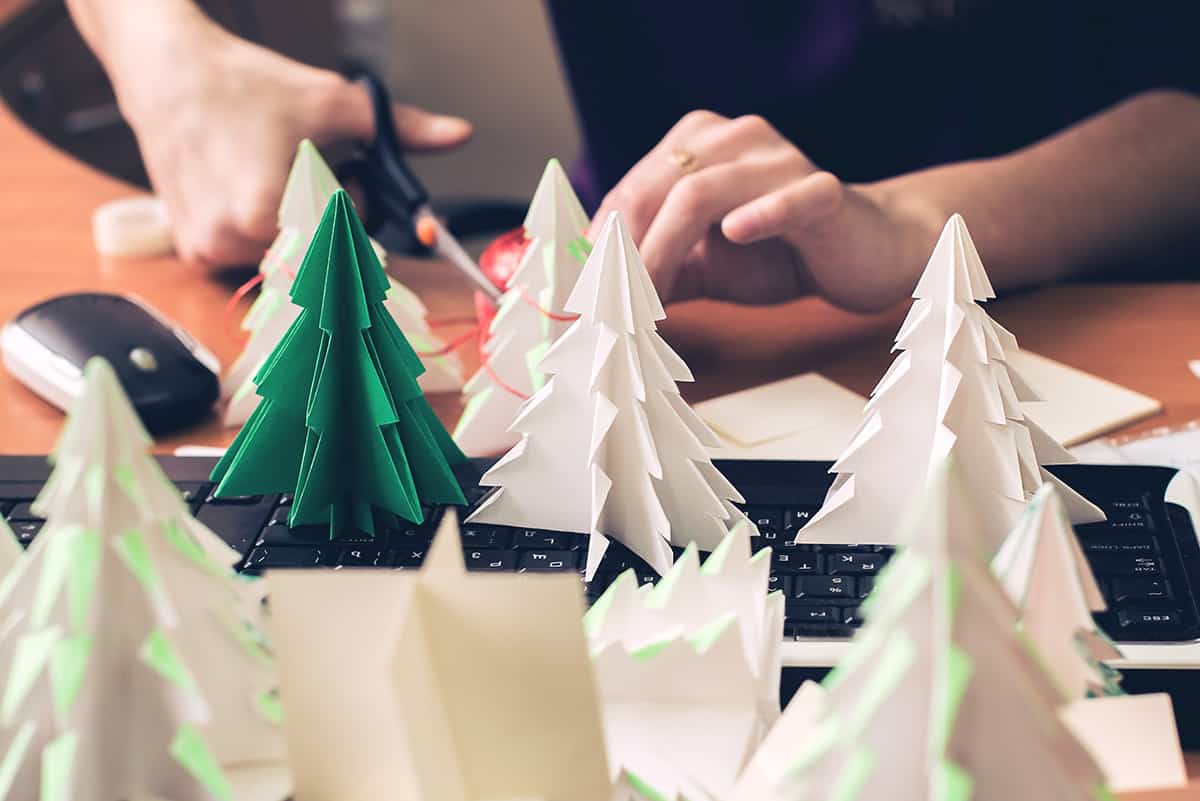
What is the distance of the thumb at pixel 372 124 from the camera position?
3.16 feet

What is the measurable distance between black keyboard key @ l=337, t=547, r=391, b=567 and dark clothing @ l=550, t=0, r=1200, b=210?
32.5 inches

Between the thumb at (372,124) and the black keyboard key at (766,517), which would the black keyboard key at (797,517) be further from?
the thumb at (372,124)

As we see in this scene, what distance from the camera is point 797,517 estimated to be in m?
0.56

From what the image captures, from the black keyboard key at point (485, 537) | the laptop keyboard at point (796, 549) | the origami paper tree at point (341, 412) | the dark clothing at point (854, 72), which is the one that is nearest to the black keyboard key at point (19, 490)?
the laptop keyboard at point (796, 549)

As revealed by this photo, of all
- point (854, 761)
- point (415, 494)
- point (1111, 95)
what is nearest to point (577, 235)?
point (415, 494)

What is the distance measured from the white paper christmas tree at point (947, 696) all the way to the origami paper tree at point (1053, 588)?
5 cm

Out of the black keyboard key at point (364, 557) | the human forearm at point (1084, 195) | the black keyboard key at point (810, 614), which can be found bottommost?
the black keyboard key at point (810, 614)

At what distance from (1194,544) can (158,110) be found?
849mm

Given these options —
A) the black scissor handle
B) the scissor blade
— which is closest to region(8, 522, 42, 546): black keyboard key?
the scissor blade

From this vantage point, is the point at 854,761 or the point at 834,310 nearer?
the point at 854,761

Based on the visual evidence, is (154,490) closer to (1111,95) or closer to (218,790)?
(218,790)

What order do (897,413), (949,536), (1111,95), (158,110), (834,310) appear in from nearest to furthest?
(949,536), (897,413), (834,310), (158,110), (1111,95)

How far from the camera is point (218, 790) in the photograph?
31cm

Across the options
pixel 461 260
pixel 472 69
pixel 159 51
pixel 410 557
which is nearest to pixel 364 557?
pixel 410 557
